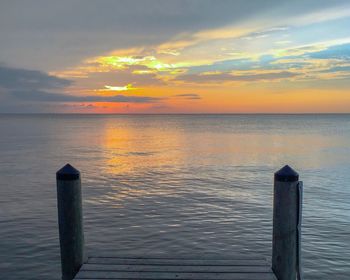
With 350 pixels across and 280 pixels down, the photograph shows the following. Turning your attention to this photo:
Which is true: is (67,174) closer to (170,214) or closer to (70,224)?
(70,224)

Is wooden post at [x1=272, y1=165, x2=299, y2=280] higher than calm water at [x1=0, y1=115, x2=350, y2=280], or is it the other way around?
wooden post at [x1=272, y1=165, x2=299, y2=280]

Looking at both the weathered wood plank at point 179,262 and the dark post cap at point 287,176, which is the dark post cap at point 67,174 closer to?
the weathered wood plank at point 179,262

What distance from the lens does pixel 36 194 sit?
1808 centimetres

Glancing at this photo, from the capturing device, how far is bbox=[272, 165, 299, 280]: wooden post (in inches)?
207

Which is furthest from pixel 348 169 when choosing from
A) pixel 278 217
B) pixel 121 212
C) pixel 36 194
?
pixel 278 217

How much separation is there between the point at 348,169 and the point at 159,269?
80.3 ft

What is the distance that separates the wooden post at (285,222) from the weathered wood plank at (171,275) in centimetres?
24

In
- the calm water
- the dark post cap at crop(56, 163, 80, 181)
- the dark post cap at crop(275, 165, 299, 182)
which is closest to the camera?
the dark post cap at crop(275, 165, 299, 182)

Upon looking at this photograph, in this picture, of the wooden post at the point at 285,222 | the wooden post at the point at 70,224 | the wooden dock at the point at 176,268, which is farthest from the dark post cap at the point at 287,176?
the wooden post at the point at 70,224

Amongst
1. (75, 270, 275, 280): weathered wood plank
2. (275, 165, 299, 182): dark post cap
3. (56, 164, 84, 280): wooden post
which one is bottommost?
(75, 270, 275, 280): weathered wood plank

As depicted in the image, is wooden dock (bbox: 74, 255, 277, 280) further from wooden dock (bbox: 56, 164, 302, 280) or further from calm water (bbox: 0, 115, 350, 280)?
calm water (bbox: 0, 115, 350, 280)

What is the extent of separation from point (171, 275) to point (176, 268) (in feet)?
0.75

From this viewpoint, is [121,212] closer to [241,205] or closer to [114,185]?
[241,205]

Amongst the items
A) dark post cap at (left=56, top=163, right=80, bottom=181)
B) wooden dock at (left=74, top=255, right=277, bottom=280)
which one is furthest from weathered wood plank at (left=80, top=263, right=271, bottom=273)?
dark post cap at (left=56, top=163, right=80, bottom=181)
